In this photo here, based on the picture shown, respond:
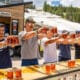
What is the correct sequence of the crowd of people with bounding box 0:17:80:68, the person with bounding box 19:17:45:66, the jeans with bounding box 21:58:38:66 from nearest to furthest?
1. the crowd of people with bounding box 0:17:80:68
2. the person with bounding box 19:17:45:66
3. the jeans with bounding box 21:58:38:66

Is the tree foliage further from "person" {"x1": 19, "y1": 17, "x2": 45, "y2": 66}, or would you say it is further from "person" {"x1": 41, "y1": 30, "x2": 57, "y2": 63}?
"person" {"x1": 19, "y1": 17, "x2": 45, "y2": 66}

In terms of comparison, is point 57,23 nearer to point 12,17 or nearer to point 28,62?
point 12,17

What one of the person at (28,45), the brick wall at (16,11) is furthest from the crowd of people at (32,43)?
the brick wall at (16,11)

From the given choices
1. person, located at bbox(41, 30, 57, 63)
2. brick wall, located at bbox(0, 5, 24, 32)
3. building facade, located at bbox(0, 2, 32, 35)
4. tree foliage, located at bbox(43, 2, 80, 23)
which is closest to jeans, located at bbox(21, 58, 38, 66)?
person, located at bbox(41, 30, 57, 63)

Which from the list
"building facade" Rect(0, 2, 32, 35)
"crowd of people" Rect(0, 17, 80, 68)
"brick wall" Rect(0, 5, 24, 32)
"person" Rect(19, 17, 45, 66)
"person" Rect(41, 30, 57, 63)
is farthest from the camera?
"brick wall" Rect(0, 5, 24, 32)

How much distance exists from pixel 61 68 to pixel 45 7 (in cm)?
4935

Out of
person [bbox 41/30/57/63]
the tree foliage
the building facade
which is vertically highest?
person [bbox 41/30/57/63]

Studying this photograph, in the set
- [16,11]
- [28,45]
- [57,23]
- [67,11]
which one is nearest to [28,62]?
[28,45]

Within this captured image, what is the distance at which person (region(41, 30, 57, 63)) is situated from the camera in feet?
20.2

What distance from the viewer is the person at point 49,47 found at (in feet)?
20.2

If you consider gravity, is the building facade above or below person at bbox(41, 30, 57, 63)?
below

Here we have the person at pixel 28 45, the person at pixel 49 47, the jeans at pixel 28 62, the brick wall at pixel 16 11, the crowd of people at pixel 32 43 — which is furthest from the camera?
the brick wall at pixel 16 11

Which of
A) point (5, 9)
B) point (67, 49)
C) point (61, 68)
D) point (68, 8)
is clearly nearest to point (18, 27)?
point (5, 9)

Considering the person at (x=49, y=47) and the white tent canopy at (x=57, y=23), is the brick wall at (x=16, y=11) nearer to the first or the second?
the white tent canopy at (x=57, y=23)
